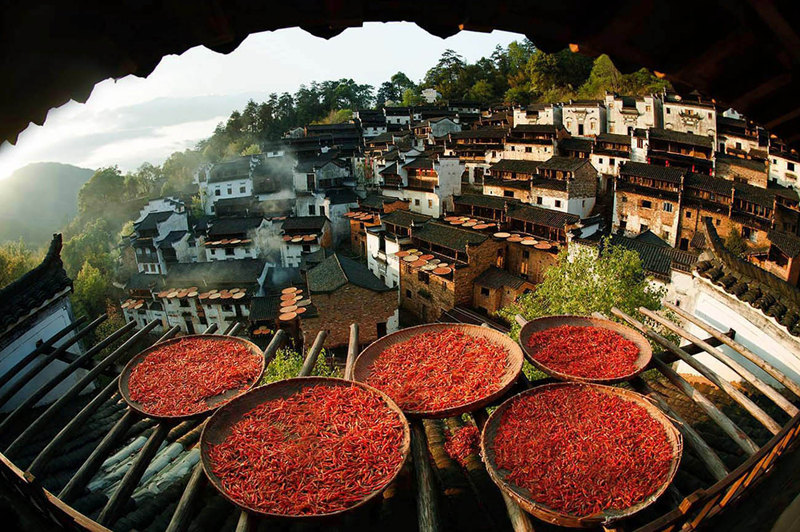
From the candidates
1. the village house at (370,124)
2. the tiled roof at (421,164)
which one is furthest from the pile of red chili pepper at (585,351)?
the village house at (370,124)

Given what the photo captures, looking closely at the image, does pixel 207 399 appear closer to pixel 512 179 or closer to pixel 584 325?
pixel 584 325

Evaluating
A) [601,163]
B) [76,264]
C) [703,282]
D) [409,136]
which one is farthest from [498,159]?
[76,264]

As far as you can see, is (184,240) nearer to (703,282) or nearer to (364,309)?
(364,309)

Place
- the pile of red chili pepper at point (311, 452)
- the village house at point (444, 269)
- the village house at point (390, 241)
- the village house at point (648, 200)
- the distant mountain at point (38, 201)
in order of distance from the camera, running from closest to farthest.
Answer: the pile of red chili pepper at point (311, 452)
the village house at point (444, 269)
the village house at point (648, 200)
the village house at point (390, 241)
the distant mountain at point (38, 201)

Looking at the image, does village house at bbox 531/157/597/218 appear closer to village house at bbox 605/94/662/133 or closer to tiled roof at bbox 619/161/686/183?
tiled roof at bbox 619/161/686/183

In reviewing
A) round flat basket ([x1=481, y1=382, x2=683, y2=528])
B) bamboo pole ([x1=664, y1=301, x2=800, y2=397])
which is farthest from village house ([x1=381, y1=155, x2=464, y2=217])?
round flat basket ([x1=481, y1=382, x2=683, y2=528])

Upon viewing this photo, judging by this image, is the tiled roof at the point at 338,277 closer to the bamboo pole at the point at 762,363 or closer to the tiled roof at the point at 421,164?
the tiled roof at the point at 421,164

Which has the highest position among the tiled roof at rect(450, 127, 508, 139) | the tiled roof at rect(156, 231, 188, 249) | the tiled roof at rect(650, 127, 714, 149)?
the tiled roof at rect(450, 127, 508, 139)
